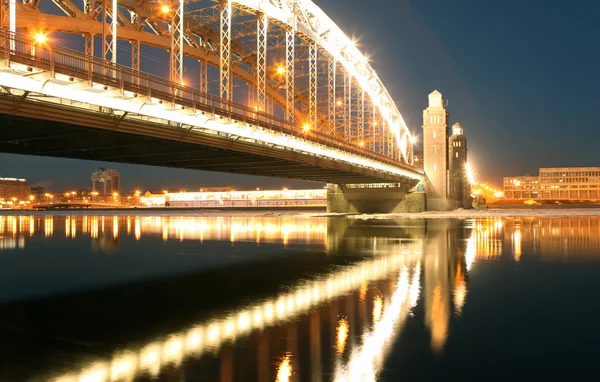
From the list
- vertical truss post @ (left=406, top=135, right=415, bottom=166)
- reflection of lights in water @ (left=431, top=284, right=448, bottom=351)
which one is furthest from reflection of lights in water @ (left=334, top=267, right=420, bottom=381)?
vertical truss post @ (left=406, top=135, right=415, bottom=166)

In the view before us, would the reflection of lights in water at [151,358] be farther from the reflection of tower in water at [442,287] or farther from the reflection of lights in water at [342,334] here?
the reflection of tower in water at [442,287]

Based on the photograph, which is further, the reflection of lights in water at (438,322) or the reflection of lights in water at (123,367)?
the reflection of lights in water at (438,322)

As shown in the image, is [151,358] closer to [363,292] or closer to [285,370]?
[285,370]

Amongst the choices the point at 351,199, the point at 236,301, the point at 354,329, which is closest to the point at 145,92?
the point at 236,301

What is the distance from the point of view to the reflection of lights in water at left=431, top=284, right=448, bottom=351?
30.1 ft

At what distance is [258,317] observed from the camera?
11172 millimetres

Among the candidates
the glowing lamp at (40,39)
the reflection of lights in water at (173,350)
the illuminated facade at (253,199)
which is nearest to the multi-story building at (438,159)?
the illuminated facade at (253,199)

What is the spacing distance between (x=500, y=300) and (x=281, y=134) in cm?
2647

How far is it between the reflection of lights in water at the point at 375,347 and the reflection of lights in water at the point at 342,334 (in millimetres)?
251

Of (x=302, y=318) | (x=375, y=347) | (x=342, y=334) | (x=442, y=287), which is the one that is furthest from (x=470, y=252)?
(x=375, y=347)

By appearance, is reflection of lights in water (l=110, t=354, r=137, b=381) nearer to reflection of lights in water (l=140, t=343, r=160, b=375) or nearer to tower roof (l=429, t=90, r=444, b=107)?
reflection of lights in water (l=140, t=343, r=160, b=375)

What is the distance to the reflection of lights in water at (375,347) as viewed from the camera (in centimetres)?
750

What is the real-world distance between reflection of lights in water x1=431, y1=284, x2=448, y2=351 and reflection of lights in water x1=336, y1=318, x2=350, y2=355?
1.54 metres

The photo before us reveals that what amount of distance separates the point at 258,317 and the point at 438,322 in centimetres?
378
